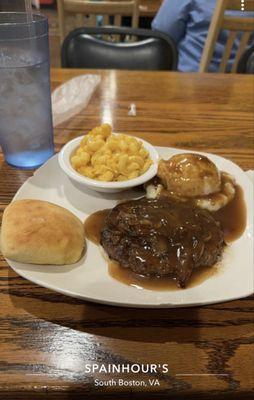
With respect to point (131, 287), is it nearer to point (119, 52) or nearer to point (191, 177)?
point (191, 177)

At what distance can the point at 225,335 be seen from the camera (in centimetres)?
71

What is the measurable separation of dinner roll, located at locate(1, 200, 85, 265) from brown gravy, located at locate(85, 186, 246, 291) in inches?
3.4

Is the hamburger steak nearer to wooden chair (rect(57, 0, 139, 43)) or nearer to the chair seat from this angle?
the chair seat

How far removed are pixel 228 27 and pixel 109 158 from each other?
5.02ft

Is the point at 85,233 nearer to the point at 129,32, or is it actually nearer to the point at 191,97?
the point at 191,97

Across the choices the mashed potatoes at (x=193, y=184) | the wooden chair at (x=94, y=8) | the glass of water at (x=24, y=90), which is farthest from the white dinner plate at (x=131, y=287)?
the wooden chair at (x=94, y=8)

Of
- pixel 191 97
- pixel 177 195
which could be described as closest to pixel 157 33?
pixel 191 97

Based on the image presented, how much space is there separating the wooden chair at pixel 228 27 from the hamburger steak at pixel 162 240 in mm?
1483

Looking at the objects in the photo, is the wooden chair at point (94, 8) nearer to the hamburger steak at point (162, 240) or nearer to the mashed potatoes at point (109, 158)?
the mashed potatoes at point (109, 158)

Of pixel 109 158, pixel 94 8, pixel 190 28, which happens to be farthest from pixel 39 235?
pixel 190 28

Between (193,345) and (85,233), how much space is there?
0.37 meters

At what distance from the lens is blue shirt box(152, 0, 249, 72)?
235 centimetres

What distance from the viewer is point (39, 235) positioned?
76cm

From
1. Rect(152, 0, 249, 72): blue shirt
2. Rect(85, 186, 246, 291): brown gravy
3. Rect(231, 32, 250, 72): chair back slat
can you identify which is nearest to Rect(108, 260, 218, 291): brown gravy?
Rect(85, 186, 246, 291): brown gravy
